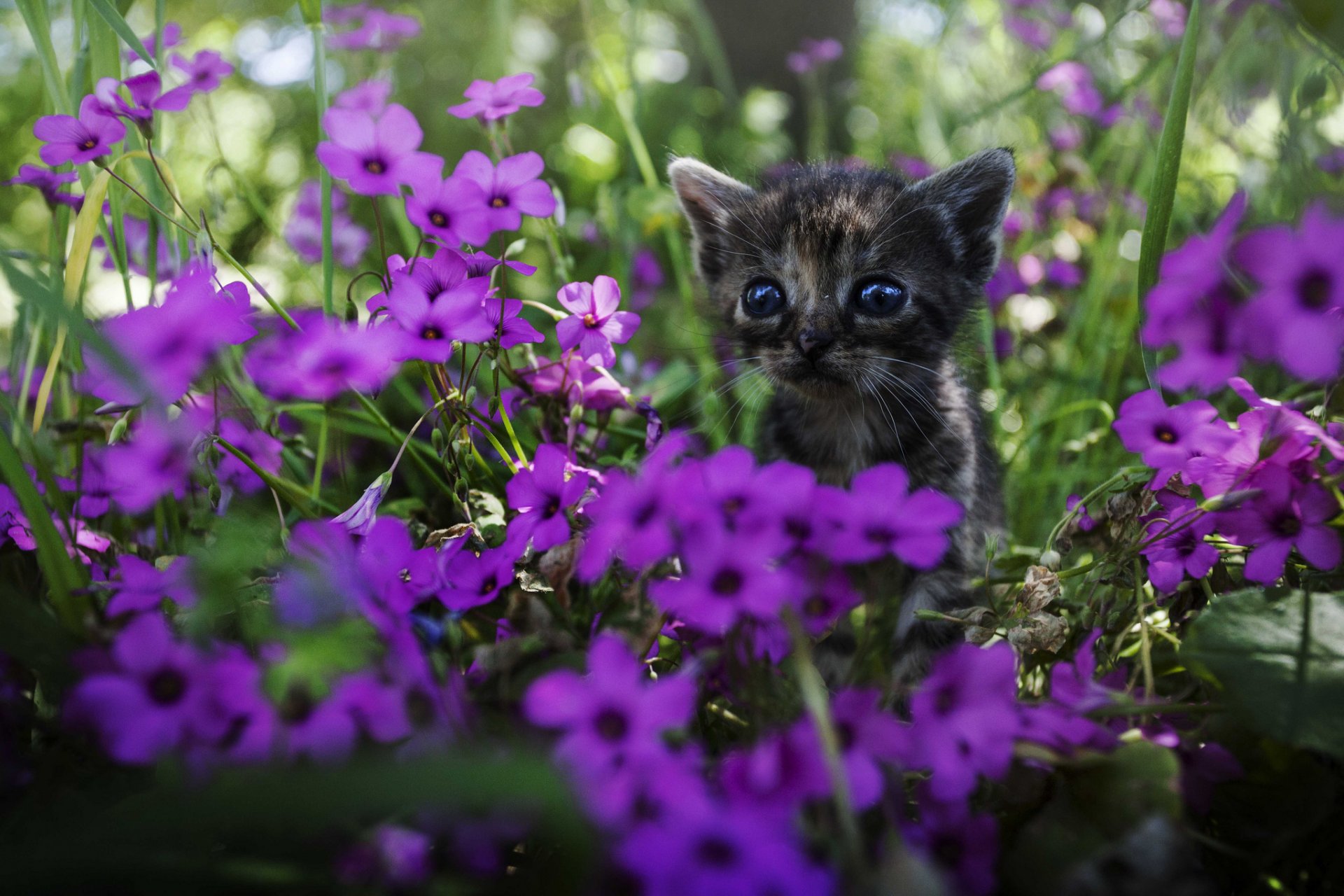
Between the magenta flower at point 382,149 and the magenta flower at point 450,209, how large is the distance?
0.9 inches

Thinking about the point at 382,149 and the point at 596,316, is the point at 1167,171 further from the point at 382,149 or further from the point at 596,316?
the point at 382,149

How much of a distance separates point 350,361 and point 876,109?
506cm

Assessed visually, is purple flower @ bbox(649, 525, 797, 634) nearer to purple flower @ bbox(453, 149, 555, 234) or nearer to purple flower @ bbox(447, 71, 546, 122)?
purple flower @ bbox(453, 149, 555, 234)

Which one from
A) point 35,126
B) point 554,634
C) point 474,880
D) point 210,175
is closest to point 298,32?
point 210,175

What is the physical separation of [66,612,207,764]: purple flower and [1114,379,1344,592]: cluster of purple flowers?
3.93 feet

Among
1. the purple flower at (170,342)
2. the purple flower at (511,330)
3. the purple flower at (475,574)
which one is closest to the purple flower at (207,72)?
the purple flower at (511,330)

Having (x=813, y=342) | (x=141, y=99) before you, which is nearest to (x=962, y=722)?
(x=813, y=342)

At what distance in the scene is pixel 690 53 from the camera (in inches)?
203

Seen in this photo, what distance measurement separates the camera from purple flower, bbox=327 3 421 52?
8.34ft

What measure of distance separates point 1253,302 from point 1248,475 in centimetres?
44

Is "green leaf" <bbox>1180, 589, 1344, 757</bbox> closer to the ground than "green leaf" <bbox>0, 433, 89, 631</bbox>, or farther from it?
closer to the ground

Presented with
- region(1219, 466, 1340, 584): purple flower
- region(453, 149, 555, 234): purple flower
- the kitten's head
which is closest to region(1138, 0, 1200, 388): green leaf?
region(1219, 466, 1340, 584): purple flower

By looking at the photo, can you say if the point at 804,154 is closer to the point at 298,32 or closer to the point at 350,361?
the point at 298,32

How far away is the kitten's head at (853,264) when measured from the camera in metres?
2.02
